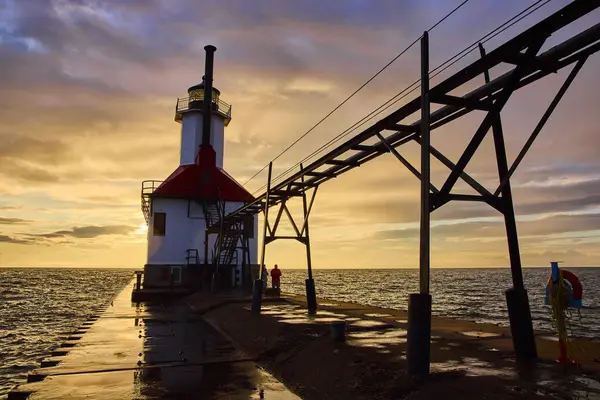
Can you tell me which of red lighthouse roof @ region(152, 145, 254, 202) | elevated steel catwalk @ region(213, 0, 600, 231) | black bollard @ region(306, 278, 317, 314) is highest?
Result: red lighthouse roof @ region(152, 145, 254, 202)

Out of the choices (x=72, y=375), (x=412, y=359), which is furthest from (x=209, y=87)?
(x=412, y=359)

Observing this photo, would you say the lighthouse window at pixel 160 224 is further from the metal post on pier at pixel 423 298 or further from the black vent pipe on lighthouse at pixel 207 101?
the metal post on pier at pixel 423 298

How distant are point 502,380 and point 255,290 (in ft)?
40.6

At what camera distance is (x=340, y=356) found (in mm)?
10602

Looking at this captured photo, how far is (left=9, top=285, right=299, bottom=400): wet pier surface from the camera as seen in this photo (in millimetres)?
9422

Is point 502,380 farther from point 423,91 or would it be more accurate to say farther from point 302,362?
point 423,91

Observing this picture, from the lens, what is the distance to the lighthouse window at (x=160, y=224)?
36.4m

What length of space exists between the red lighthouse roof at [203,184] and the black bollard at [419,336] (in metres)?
28.2

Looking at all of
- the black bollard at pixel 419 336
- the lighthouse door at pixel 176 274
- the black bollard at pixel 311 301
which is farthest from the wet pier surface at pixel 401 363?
the lighthouse door at pixel 176 274

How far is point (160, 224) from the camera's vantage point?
120 feet

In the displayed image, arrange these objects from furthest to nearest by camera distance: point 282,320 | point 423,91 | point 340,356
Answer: point 282,320
point 340,356
point 423,91

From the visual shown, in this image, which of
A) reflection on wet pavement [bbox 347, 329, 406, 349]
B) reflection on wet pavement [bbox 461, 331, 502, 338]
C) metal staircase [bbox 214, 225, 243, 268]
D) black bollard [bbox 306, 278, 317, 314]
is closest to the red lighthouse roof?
metal staircase [bbox 214, 225, 243, 268]

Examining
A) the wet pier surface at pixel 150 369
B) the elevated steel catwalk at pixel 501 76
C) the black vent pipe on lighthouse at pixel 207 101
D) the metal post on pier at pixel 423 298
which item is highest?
the black vent pipe on lighthouse at pixel 207 101

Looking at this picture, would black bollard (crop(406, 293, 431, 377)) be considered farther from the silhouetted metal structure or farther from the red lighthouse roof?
the red lighthouse roof
